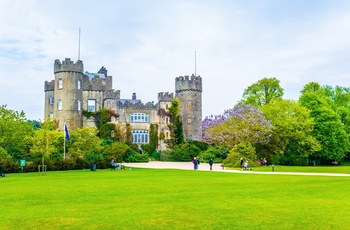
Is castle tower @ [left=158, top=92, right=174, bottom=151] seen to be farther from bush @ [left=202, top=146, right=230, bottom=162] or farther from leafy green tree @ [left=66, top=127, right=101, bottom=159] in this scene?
leafy green tree @ [left=66, top=127, right=101, bottom=159]

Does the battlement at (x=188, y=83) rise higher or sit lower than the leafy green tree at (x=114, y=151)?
higher

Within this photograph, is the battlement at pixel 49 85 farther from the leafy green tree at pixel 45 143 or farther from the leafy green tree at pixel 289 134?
the leafy green tree at pixel 289 134

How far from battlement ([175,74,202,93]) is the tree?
30.7 feet

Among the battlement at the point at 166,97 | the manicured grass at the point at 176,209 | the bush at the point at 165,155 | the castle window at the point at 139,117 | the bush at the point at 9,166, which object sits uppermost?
the battlement at the point at 166,97

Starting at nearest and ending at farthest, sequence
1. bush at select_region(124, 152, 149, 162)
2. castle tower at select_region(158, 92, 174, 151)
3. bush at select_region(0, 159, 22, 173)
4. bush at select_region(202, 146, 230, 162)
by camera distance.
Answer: bush at select_region(0, 159, 22, 173) → bush at select_region(124, 152, 149, 162) → bush at select_region(202, 146, 230, 162) → castle tower at select_region(158, 92, 174, 151)

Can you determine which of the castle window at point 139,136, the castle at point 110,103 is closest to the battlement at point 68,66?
the castle at point 110,103

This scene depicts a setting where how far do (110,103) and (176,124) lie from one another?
10883 millimetres

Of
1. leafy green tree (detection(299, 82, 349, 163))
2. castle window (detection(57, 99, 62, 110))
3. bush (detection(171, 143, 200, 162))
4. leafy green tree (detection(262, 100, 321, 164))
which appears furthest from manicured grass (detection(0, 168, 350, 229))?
castle window (detection(57, 99, 62, 110))

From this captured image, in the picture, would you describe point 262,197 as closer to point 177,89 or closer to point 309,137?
point 309,137

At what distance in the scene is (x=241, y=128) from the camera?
49.9 metres

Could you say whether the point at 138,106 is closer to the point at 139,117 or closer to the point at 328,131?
the point at 139,117

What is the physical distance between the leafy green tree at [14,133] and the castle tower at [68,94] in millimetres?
13995

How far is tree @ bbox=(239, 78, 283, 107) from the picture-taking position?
64.0m

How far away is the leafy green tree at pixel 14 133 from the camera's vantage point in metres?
45.4
